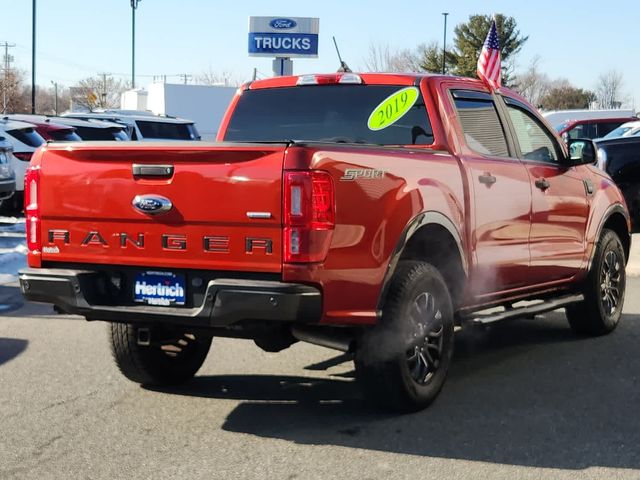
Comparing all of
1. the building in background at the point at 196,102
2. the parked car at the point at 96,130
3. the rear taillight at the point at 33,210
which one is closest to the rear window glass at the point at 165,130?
the parked car at the point at 96,130

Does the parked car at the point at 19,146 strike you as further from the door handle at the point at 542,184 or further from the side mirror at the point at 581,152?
the door handle at the point at 542,184

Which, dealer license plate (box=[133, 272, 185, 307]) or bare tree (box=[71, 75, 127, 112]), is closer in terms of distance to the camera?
dealer license plate (box=[133, 272, 185, 307])

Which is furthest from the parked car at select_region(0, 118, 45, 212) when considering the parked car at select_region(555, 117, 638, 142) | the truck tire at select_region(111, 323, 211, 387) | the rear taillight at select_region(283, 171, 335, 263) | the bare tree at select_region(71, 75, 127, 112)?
the bare tree at select_region(71, 75, 127, 112)

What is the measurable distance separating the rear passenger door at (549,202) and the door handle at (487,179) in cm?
62

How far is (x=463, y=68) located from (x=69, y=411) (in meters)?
70.7

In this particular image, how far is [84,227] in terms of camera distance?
5141 mm

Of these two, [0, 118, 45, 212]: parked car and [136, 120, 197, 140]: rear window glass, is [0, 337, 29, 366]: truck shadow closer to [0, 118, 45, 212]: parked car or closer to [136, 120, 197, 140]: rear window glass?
[0, 118, 45, 212]: parked car

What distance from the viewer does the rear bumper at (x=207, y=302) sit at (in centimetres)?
463

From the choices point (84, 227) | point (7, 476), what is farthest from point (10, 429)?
point (84, 227)

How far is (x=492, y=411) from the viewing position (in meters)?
5.50

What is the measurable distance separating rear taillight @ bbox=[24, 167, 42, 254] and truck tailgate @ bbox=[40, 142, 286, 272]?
0.13 feet

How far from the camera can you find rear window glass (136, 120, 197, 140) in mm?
24016

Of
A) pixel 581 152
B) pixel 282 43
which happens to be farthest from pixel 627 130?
pixel 282 43

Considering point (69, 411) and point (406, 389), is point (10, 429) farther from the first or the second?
point (406, 389)
